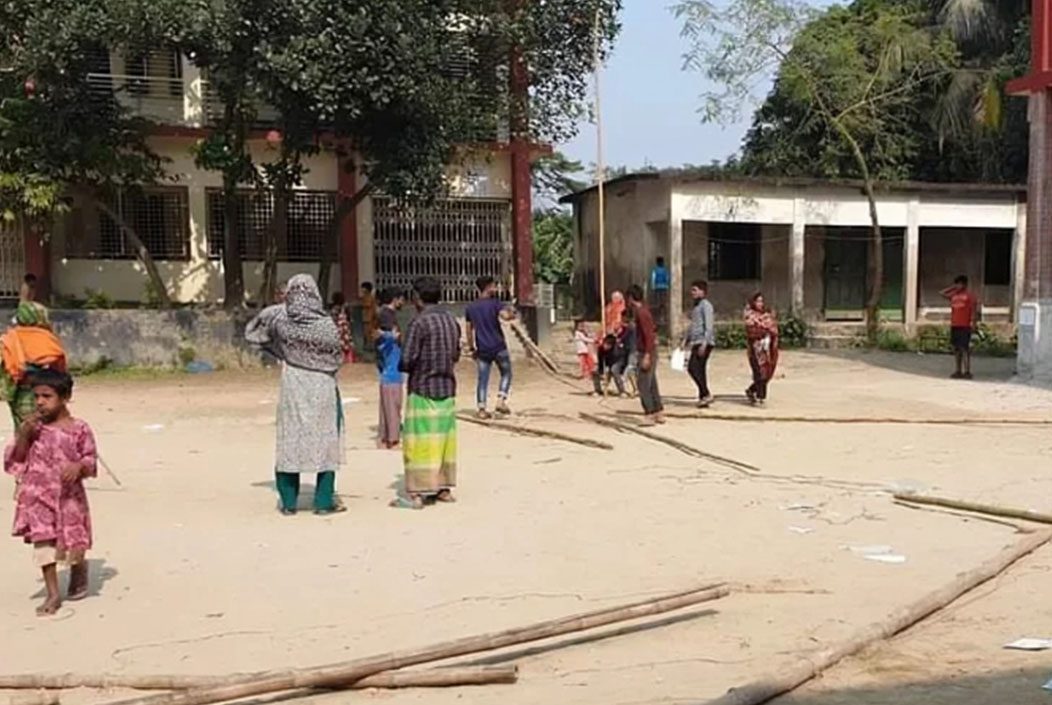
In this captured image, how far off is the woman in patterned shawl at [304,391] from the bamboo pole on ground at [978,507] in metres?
4.21

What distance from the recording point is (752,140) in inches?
1186

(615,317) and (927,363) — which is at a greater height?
(615,317)


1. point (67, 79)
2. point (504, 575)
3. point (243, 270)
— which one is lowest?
point (504, 575)

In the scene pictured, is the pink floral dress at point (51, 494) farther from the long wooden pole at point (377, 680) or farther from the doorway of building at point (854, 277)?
the doorway of building at point (854, 277)

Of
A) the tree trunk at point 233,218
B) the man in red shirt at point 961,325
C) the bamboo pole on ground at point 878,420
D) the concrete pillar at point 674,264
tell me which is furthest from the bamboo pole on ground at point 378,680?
the concrete pillar at point 674,264

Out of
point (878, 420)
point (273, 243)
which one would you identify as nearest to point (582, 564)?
point (878, 420)

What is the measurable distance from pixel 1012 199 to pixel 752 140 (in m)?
7.41

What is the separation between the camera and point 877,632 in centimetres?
468

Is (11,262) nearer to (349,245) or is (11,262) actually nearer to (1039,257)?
(349,245)

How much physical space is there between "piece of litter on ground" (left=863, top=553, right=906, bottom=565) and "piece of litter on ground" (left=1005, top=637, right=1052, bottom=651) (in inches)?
57.8

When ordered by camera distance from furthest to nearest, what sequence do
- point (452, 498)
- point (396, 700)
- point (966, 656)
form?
1. point (452, 498)
2. point (966, 656)
3. point (396, 700)

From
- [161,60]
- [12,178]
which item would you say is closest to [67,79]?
[12,178]

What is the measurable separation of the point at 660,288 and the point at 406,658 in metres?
20.1

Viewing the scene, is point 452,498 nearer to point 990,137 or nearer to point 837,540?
point 837,540
